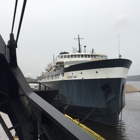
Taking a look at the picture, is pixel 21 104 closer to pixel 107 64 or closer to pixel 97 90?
pixel 107 64

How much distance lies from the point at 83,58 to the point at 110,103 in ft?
27.0

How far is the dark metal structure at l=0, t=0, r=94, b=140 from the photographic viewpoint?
6.64ft

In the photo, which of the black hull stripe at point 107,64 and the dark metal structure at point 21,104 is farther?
the black hull stripe at point 107,64

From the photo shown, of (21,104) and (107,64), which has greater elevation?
(107,64)

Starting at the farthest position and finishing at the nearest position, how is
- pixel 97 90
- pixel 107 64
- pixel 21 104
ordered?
pixel 97 90 < pixel 107 64 < pixel 21 104

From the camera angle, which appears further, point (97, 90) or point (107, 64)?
point (97, 90)

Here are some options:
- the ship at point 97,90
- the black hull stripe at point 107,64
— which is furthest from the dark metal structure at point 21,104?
the black hull stripe at point 107,64

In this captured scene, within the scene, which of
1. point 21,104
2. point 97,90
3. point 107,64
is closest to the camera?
point 21,104

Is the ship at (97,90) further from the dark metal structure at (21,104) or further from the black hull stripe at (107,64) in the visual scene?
the dark metal structure at (21,104)

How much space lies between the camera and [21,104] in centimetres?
318

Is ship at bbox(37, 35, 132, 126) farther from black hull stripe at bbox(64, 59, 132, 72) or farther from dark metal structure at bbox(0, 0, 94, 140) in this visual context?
dark metal structure at bbox(0, 0, 94, 140)

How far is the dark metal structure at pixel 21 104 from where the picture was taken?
6.64 ft

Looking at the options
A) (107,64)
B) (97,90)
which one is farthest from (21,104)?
(97,90)

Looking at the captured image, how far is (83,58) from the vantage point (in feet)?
72.8
